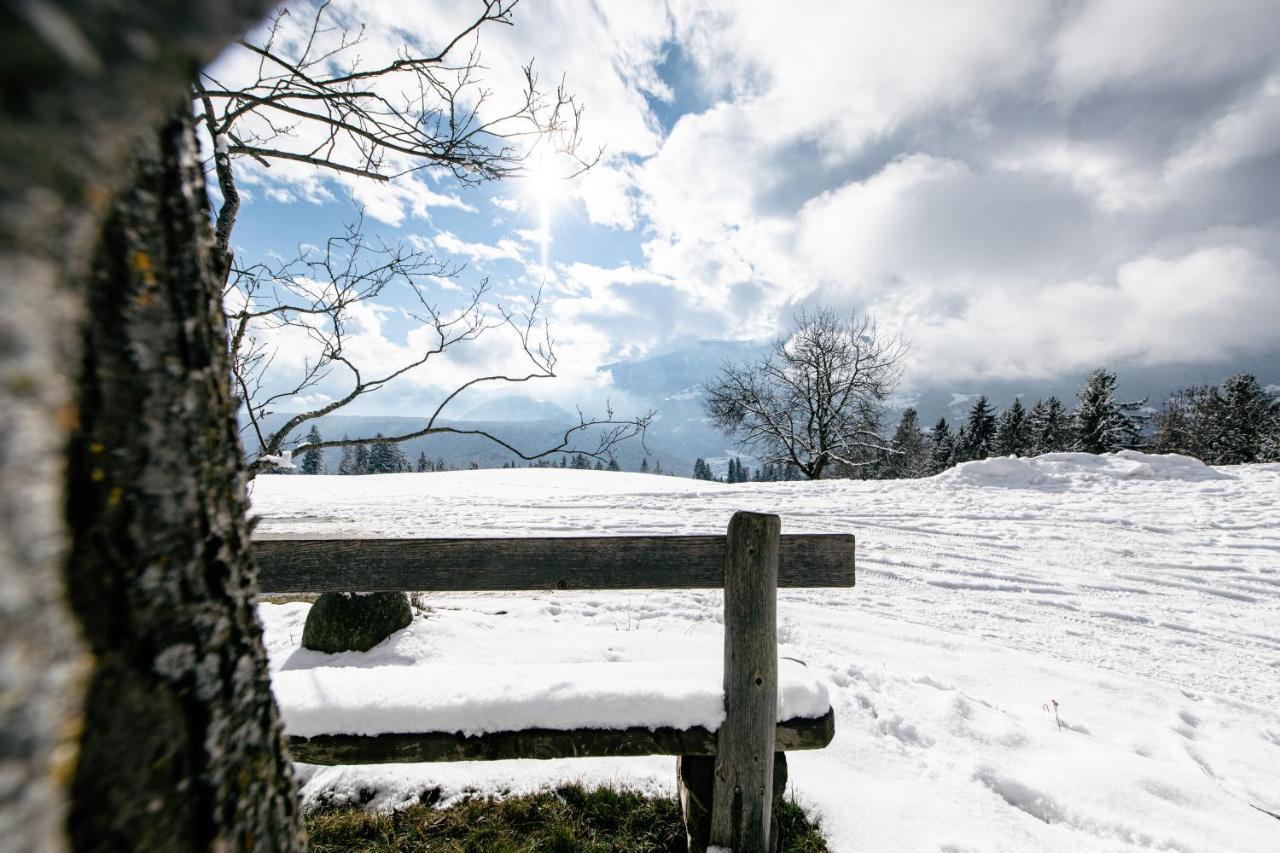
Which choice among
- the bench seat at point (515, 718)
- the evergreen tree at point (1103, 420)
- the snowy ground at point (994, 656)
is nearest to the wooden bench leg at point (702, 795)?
the bench seat at point (515, 718)

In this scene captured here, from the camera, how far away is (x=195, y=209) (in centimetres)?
65

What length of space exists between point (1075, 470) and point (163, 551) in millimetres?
16116

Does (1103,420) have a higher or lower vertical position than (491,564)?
higher

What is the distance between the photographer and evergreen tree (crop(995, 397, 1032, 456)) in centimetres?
4041

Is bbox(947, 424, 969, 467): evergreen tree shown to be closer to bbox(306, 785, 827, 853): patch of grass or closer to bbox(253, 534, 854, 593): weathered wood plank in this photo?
bbox(306, 785, 827, 853): patch of grass

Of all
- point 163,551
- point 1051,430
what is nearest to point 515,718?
point 163,551

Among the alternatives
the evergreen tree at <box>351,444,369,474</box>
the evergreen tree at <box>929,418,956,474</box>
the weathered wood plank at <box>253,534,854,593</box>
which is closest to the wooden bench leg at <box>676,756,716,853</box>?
the weathered wood plank at <box>253,534,854,593</box>

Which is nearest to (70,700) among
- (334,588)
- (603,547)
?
(603,547)

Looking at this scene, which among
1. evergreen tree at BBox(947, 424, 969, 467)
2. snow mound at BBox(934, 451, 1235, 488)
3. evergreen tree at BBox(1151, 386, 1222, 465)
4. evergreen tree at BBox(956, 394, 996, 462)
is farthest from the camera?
evergreen tree at BBox(947, 424, 969, 467)

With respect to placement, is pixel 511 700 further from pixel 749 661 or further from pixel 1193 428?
pixel 1193 428

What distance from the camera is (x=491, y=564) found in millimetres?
2125

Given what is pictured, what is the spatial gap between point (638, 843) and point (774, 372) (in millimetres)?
21436

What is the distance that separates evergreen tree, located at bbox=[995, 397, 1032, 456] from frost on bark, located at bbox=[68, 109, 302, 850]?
4784cm

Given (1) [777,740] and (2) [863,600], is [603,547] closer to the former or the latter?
(1) [777,740]
